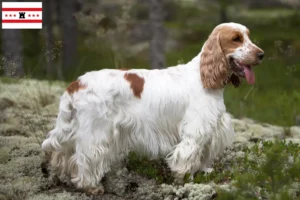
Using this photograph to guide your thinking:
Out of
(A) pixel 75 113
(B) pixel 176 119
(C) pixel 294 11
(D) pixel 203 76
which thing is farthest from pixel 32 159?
(C) pixel 294 11

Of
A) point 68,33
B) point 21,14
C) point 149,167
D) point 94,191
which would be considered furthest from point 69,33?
point 94,191

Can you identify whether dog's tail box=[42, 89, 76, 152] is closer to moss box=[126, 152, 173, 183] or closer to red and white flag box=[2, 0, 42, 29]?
moss box=[126, 152, 173, 183]

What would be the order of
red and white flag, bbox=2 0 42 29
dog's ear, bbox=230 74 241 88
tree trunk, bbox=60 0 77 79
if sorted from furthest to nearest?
1. tree trunk, bbox=60 0 77 79
2. red and white flag, bbox=2 0 42 29
3. dog's ear, bbox=230 74 241 88

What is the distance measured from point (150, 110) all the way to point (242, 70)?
86 cm

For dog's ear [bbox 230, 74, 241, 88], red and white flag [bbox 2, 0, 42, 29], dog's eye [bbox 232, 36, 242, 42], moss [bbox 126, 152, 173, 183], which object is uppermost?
red and white flag [bbox 2, 0, 42, 29]

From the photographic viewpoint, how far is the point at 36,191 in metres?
4.42

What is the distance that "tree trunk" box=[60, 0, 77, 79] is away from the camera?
49.2 feet

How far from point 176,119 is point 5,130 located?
246 cm

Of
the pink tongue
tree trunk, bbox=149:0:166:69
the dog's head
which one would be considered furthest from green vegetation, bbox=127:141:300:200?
tree trunk, bbox=149:0:166:69

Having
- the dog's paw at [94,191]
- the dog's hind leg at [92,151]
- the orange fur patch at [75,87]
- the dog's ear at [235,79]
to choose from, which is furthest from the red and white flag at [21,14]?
the dog's ear at [235,79]

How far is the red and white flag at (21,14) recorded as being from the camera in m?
5.77

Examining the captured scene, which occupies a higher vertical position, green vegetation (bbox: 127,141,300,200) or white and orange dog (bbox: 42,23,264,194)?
white and orange dog (bbox: 42,23,264,194)

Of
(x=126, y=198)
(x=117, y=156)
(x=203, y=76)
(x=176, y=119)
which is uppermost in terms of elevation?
(x=203, y=76)

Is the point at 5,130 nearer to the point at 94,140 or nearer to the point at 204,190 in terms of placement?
the point at 94,140
